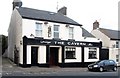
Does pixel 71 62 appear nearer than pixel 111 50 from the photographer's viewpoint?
Yes

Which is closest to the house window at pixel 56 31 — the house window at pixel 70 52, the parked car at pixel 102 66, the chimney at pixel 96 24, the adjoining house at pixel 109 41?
the house window at pixel 70 52

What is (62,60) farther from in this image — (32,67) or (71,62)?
(32,67)

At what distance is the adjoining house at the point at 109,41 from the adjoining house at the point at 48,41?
228 inches

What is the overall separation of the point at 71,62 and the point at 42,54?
5.22 m

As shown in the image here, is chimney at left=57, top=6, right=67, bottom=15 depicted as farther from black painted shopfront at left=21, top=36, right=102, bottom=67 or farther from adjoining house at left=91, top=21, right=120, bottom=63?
adjoining house at left=91, top=21, right=120, bottom=63

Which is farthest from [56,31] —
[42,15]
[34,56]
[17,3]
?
[17,3]

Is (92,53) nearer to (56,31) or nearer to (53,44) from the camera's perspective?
(56,31)

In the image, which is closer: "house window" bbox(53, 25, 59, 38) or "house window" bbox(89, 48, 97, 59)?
"house window" bbox(53, 25, 59, 38)

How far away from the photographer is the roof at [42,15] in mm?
34062

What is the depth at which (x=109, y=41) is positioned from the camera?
153ft

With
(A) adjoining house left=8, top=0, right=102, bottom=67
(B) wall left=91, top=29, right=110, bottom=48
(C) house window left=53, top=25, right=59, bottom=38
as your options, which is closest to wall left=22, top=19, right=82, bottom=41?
(A) adjoining house left=8, top=0, right=102, bottom=67

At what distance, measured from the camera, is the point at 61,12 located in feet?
140

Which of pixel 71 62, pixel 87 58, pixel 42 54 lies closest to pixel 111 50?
pixel 87 58

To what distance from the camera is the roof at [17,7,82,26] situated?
34.1 meters
